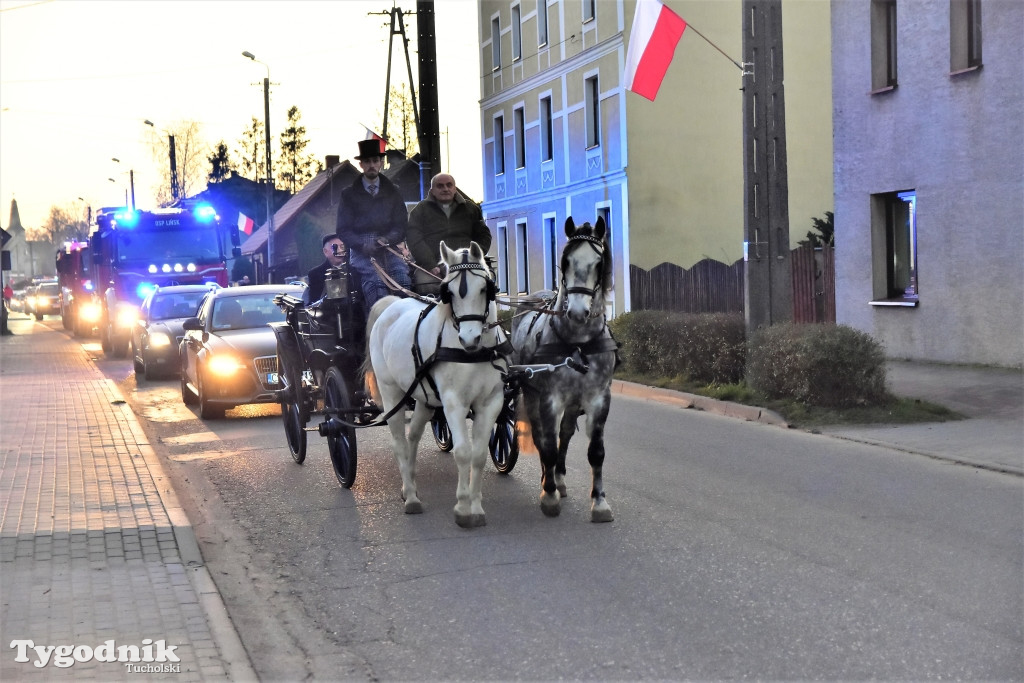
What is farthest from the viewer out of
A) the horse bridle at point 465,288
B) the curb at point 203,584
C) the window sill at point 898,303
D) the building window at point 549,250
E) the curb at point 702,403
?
the building window at point 549,250

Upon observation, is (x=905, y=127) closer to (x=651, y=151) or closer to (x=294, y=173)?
(x=651, y=151)

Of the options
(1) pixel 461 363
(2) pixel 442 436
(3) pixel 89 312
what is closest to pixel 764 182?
(2) pixel 442 436

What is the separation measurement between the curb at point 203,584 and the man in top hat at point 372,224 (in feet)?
7.41

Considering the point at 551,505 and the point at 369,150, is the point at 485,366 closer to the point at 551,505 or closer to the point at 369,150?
the point at 551,505

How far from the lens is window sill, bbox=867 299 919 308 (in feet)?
61.0

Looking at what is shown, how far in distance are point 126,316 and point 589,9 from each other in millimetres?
15055

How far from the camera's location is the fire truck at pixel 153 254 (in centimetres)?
2859

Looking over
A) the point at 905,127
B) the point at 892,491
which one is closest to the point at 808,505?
the point at 892,491

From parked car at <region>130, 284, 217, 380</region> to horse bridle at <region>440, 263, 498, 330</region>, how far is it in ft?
45.6

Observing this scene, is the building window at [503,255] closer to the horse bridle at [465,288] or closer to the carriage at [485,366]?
the carriage at [485,366]

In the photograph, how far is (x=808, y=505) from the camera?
8.29 m

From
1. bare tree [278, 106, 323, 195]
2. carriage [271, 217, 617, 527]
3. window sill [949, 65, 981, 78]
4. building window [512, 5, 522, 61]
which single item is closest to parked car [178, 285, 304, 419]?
carriage [271, 217, 617, 527]

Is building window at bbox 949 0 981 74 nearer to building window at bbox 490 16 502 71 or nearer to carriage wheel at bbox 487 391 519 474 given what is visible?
carriage wheel at bbox 487 391 519 474

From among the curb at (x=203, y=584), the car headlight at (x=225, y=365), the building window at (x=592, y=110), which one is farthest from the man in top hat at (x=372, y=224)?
the building window at (x=592, y=110)
